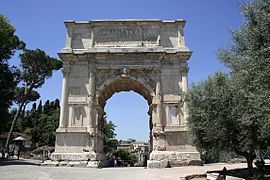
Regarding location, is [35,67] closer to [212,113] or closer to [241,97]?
[212,113]

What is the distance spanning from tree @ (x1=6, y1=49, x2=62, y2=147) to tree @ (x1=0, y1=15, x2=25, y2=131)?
19.8ft

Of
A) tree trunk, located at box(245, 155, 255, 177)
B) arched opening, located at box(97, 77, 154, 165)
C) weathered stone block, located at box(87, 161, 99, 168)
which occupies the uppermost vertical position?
arched opening, located at box(97, 77, 154, 165)

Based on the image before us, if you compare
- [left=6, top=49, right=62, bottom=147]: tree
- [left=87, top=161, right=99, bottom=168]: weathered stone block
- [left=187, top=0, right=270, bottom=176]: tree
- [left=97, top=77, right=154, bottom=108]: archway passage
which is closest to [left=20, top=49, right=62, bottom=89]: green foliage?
[left=6, top=49, right=62, bottom=147]: tree

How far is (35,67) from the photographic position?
24750mm

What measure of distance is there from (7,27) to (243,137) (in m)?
15.7

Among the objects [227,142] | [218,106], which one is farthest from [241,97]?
[227,142]

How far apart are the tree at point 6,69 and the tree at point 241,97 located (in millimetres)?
11596

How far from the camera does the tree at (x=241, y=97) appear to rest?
6852mm

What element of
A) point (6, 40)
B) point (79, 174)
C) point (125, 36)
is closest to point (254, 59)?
point (79, 174)

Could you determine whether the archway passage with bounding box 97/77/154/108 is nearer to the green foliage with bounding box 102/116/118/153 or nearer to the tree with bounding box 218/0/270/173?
the tree with bounding box 218/0/270/173

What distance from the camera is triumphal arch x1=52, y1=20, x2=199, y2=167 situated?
16.8 meters

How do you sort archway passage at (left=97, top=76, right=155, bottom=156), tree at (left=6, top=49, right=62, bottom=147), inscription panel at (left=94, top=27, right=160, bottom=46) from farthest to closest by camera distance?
tree at (left=6, top=49, right=62, bottom=147)
inscription panel at (left=94, top=27, right=160, bottom=46)
archway passage at (left=97, top=76, right=155, bottom=156)

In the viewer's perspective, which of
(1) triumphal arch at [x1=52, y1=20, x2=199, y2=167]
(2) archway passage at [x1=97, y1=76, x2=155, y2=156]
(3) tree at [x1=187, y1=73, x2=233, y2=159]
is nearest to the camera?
(3) tree at [x1=187, y1=73, x2=233, y2=159]

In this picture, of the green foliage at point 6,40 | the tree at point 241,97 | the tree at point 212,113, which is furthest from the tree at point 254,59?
the green foliage at point 6,40
